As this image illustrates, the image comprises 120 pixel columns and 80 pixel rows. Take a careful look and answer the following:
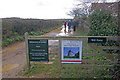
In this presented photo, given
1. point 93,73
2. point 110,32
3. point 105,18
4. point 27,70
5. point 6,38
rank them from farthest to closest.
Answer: point 6,38, point 105,18, point 110,32, point 27,70, point 93,73

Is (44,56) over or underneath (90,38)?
underneath

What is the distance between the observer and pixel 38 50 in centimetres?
390

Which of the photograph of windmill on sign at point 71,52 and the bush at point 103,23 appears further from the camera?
the bush at point 103,23

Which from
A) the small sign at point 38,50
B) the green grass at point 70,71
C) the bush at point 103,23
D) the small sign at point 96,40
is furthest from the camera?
the bush at point 103,23

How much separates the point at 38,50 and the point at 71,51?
1175 mm

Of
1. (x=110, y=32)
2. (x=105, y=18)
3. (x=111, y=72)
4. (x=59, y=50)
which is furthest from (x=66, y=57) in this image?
(x=105, y=18)

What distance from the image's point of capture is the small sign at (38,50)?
3.84 m

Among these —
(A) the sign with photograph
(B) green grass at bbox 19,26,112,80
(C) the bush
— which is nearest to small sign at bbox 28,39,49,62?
(B) green grass at bbox 19,26,112,80

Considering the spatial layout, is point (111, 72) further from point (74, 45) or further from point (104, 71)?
point (74, 45)

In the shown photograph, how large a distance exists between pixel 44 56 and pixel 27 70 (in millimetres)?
890

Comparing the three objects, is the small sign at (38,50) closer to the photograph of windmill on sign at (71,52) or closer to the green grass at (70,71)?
the green grass at (70,71)

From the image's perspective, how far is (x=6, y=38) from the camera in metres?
9.41

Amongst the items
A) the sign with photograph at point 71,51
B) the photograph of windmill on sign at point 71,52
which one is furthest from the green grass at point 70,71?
the photograph of windmill on sign at point 71,52

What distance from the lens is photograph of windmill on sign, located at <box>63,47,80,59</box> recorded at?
12.0 feet
